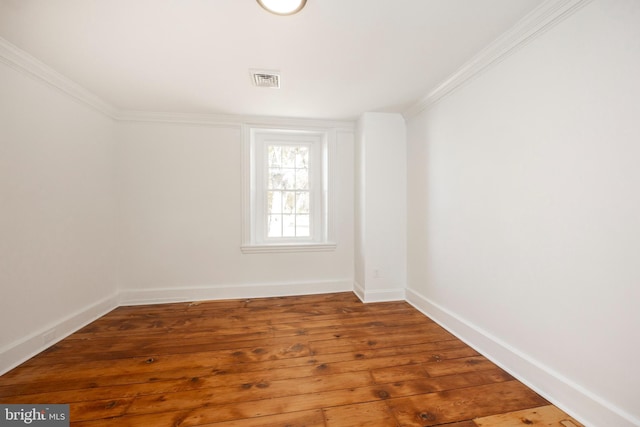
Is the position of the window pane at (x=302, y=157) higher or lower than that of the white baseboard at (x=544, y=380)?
higher

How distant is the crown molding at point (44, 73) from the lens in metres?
1.72

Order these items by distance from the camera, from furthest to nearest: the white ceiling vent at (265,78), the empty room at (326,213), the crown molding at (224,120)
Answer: the crown molding at (224,120) < the white ceiling vent at (265,78) < the empty room at (326,213)

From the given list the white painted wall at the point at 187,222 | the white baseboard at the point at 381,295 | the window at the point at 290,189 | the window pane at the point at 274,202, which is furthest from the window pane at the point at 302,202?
the white baseboard at the point at 381,295

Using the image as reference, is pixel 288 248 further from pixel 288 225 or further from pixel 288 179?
pixel 288 179

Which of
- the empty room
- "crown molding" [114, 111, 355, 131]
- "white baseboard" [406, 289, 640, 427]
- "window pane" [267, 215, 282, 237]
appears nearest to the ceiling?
the empty room

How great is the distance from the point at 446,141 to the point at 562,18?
1071mm

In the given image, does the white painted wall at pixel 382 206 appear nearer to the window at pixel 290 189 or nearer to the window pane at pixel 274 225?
the window at pixel 290 189

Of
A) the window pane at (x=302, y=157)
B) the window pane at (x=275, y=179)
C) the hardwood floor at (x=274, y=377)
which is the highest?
the window pane at (x=302, y=157)

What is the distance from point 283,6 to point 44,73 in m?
2.11

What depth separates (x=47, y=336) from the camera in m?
2.00

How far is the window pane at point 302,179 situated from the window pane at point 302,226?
16.4 inches

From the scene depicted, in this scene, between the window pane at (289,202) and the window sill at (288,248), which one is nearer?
the window sill at (288,248)

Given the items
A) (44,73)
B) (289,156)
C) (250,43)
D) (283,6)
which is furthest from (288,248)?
(44,73)

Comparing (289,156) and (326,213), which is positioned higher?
(289,156)
